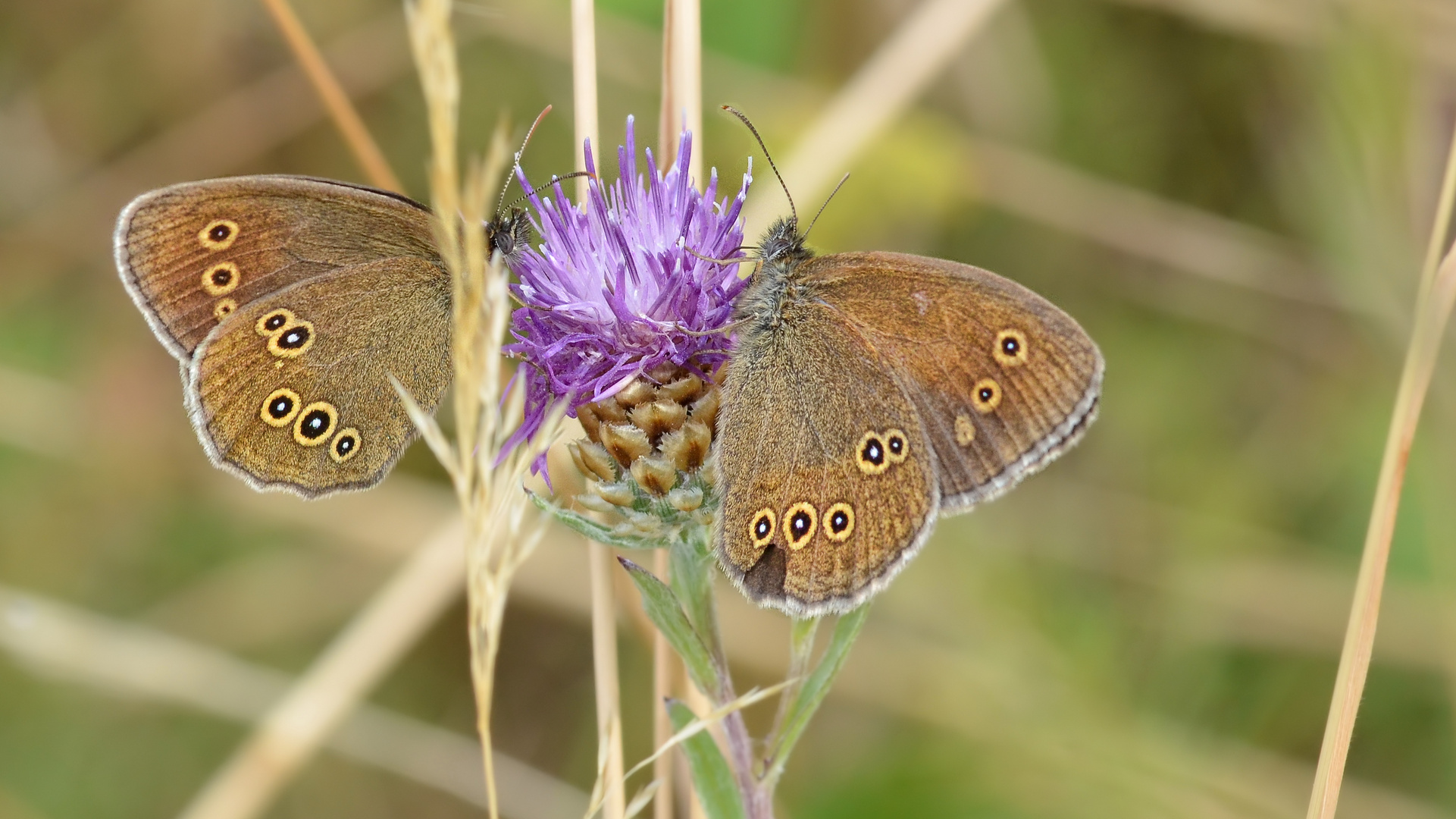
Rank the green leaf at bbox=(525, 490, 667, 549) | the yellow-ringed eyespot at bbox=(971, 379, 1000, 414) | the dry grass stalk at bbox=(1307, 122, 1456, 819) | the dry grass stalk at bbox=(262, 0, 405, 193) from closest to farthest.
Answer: the dry grass stalk at bbox=(1307, 122, 1456, 819) → the green leaf at bbox=(525, 490, 667, 549) → the yellow-ringed eyespot at bbox=(971, 379, 1000, 414) → the dry grass stalk at bbox=(262, 0, 405, 193)

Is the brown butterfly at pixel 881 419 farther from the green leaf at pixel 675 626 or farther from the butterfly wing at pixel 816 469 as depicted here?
the green leaf at pixel 675 626

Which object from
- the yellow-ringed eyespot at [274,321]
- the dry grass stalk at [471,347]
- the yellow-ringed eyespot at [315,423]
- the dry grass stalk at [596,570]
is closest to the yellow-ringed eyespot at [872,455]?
the dry grass stalk at [596,570]

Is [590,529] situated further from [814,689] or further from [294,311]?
[294,311]

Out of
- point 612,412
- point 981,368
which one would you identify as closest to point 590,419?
point 612,412

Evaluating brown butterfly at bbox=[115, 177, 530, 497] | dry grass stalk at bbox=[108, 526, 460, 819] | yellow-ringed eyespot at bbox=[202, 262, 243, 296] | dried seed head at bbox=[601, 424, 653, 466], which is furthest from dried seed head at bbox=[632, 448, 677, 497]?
dry grass stalk at bbox=[108, 526, 460, 819]

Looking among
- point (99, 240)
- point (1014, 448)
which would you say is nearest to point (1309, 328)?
point (1014, 448)

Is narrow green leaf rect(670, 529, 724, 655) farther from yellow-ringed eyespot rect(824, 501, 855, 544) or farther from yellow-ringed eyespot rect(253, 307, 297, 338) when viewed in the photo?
yellow-ringed eyespot rect(253, 307, 297, 338)

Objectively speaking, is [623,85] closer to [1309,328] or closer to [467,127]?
[467,127]
